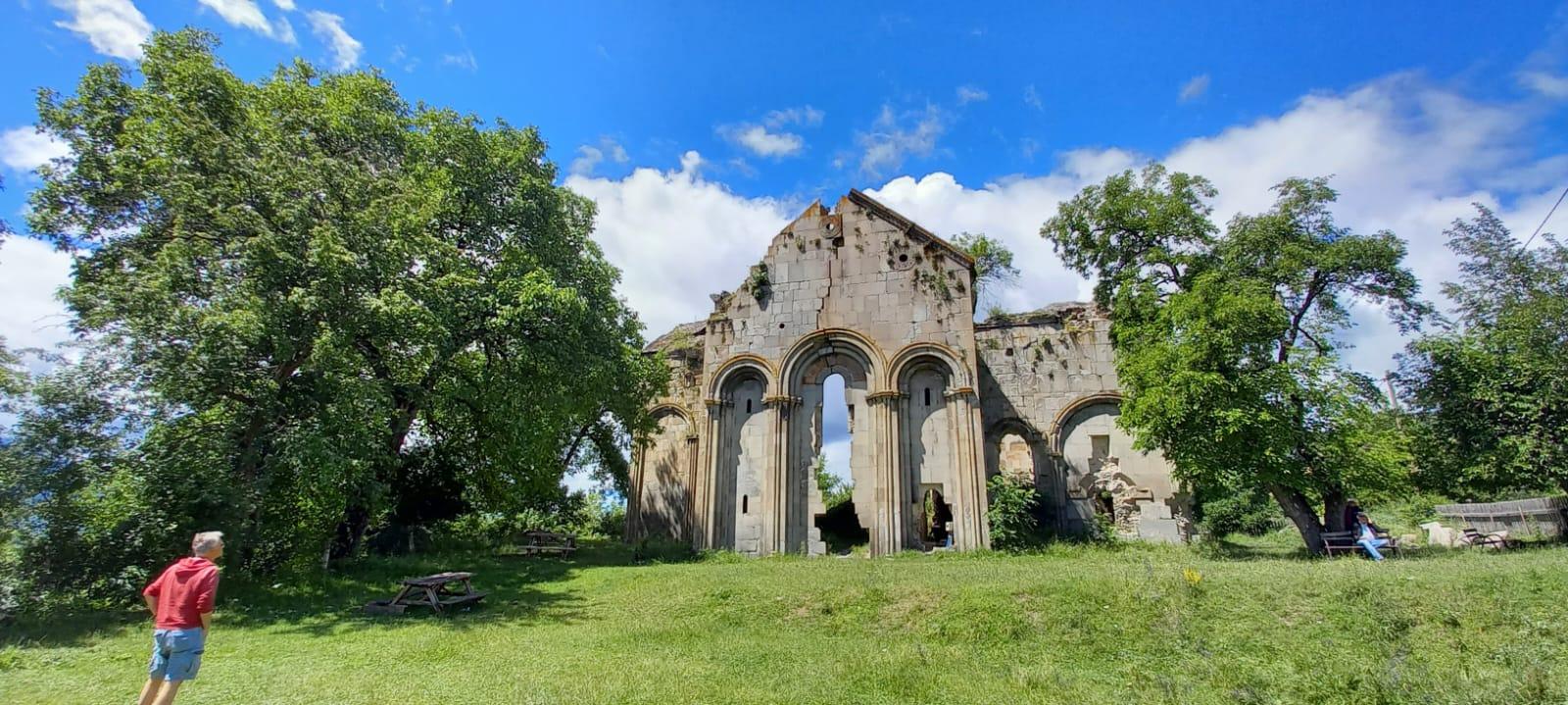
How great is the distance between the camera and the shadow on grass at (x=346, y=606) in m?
9.38

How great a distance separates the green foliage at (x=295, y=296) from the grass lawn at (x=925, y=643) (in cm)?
220

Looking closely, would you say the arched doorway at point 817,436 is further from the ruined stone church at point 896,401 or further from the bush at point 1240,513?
the bush at point 1240,513

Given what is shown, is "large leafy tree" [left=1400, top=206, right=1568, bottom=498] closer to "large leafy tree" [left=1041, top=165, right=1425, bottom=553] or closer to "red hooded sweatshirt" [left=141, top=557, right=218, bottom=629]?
"large leafy tree" [left=1041, top=165, right=1425, bottom=553]

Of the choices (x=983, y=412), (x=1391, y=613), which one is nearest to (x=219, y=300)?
(x=1391, y=613)

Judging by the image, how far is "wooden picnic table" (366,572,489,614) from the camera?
34.7ft

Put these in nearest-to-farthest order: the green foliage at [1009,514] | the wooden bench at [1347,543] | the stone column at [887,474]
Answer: the wooden bench at [1347,543] < the green foliage at [1009,514] < the stone column at [887,474]

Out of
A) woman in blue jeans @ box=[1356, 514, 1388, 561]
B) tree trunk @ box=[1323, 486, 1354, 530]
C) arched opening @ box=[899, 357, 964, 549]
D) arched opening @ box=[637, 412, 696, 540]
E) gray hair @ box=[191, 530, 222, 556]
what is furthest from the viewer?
arched opening @ box=[637, 412, 696, 540]

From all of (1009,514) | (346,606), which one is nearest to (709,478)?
(1009,514)

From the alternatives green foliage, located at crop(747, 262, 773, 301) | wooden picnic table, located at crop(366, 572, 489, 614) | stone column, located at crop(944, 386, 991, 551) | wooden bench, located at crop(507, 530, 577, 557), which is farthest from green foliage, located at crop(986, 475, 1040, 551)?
wooden picnic table, located at crop(366, 572, 489, 614)

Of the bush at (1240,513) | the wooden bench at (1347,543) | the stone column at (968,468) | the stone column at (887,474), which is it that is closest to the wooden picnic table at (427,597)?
the stone column at (887,474)

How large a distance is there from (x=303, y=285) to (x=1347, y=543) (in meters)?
20.3

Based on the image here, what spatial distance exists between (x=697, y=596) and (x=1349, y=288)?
17.4 meters

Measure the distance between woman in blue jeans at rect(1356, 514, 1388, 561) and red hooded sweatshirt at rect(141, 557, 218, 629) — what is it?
16.7 m

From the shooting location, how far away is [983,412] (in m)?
19.7
